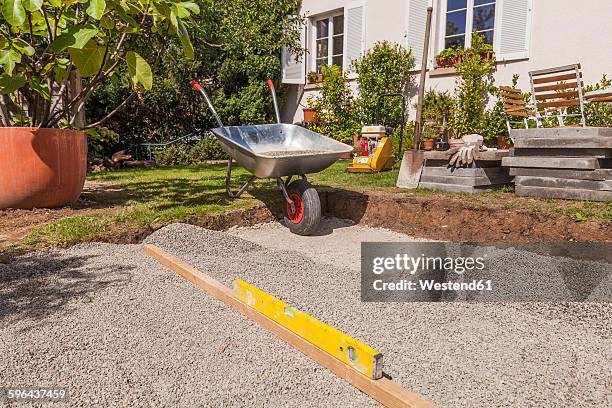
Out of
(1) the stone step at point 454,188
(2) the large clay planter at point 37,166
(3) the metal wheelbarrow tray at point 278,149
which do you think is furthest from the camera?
(1) the stone step at point 454,188

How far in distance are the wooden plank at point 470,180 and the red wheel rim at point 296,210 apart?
5.58 ft

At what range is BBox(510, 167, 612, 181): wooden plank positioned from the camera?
3845mm

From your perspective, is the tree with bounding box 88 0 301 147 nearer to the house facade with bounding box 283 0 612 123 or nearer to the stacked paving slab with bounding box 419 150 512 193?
the house facade with bounding box 283 0 612 123

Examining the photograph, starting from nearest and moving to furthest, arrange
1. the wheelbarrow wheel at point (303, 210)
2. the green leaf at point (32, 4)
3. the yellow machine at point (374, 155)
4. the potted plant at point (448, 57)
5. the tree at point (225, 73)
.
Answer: the green leaf at point (32, 4) < the wheelbarrow wheel at point (303, 210) < the yellow machine at point (374, 155) < the potted plant at point (448, 57) < the tree at point (225, 73)

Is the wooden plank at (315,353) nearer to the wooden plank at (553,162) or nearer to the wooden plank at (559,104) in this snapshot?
the wooden plank at (553,162)

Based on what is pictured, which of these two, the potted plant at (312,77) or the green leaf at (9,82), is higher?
the potted plant at (312,77)

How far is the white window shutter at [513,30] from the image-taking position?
22.7 feet

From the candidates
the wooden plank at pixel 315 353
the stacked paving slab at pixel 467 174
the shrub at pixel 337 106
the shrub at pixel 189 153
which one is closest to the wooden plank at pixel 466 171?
the stacked paving slab at pixel 467 174

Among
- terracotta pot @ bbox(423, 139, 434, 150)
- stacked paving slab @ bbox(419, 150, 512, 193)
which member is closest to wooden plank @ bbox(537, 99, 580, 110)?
stacked paving slab @ bbox(419, 150, 512, 193)

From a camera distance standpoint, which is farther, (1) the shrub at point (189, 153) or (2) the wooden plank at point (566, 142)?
(1) the shrub at point (189, 153)

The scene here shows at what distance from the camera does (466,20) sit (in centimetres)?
770

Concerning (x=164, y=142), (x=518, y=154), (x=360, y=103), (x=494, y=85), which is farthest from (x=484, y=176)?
(x=164, y=142)

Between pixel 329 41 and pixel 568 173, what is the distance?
23.0 feet

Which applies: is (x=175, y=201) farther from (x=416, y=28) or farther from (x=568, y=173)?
(x=416, y=28)
